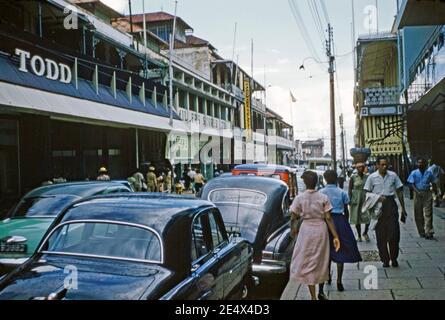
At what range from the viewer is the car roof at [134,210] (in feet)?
10.7

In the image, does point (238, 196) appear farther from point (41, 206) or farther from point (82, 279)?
point (82, 279)

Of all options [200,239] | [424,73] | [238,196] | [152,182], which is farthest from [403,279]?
[424,73]

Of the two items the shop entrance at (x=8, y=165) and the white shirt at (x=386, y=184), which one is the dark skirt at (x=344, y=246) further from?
the shop entrance at (x=8, y=165)

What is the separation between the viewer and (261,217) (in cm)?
622

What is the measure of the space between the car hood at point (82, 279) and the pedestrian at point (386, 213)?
→ 3582mm

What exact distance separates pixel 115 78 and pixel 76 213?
815 centimetres

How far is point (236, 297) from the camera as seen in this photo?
419 cm

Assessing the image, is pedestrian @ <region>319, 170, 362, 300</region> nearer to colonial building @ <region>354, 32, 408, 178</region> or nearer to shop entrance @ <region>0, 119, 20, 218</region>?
shop entrance @ <region>0, 119, 20, 218</region>

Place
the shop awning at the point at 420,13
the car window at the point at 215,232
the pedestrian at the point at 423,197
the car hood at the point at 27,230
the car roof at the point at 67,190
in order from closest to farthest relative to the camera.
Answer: the car window at the point at 215,232, the car hood at the point at 27,230, the car roof at the point at 67,190, the shop awning at the point at 420,13, the pedestrian at the point at 423,197

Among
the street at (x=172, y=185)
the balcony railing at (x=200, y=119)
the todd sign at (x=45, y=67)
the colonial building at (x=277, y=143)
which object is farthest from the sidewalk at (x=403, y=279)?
the colonial building at (x=277, y=143)

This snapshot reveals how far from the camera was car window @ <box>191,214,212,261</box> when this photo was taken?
11.3ft

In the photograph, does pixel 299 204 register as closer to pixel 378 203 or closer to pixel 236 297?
pixel 236 297

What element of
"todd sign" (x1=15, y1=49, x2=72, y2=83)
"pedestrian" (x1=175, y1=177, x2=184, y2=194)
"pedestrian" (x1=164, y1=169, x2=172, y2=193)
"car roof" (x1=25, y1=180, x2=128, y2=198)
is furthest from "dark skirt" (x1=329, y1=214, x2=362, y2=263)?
"pedestrian" (x1=164, y1=169, x2=172, y2=193)

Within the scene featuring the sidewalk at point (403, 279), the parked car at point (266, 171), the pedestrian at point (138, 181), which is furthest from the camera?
the parked car at point (266, 171)
